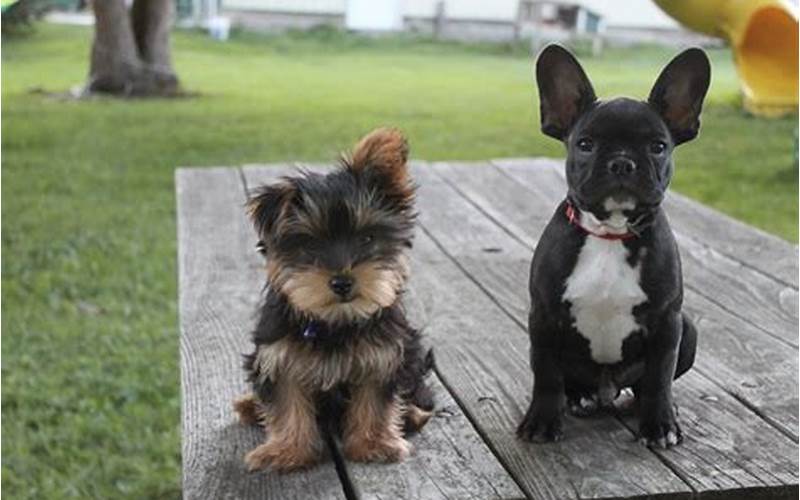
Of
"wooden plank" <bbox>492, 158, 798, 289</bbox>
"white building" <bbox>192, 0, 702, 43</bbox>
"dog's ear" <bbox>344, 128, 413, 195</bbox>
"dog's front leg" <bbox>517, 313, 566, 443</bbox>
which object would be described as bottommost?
"white building" <bbox>192, 0, 702, 43</bbox>

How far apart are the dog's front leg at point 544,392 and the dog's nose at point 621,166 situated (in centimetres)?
33

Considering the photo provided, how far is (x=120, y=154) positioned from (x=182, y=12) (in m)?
14.0

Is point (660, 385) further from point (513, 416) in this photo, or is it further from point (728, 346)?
point (728, 346)

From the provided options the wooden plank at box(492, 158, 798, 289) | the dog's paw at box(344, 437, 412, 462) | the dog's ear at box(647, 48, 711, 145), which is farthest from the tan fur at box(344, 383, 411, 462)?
the wooden plank at box(492, 158, 798, 289)

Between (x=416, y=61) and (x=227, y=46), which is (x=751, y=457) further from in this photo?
(x=227, y=46)

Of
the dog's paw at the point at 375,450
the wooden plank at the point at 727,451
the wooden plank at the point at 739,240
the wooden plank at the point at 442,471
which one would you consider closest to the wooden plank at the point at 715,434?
the wooden plank at the point at 727,451

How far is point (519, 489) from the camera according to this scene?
1995 millimetres

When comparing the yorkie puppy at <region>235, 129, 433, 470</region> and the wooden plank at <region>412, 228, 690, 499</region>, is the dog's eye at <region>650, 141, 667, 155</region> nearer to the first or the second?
the yorkie puppy at <region>235, 129, 433, 470</region>

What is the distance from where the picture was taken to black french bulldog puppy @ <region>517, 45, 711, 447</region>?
193 cm

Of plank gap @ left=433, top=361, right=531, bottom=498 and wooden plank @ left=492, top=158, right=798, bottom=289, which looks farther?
wooden plank @ left=492, top=158, right=798, bottom=289

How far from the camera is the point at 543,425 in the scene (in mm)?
2176

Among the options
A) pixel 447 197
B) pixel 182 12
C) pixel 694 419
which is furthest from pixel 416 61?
pixel 694 419

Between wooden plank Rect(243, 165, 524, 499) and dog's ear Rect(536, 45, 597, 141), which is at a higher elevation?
dog's ear Rect(536, 45, 597, 141)

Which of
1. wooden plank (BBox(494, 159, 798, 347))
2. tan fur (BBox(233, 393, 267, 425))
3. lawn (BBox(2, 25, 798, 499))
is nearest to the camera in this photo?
tan fur (BBox(233, 393, 267, 425))
